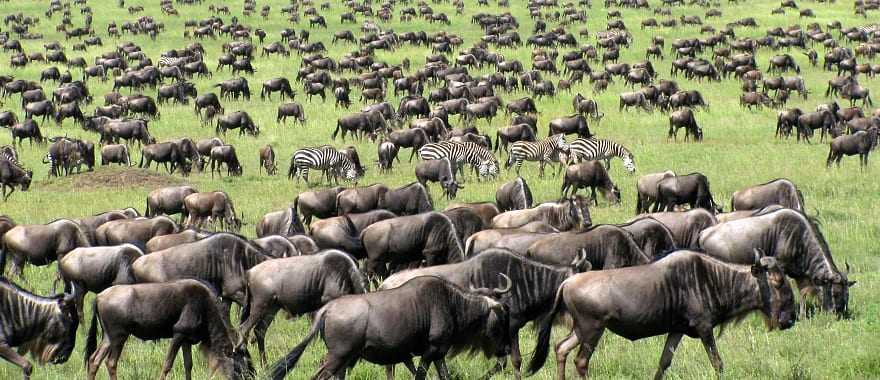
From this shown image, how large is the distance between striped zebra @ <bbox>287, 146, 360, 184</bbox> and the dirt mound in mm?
3286

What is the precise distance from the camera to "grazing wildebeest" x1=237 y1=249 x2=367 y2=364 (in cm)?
1155

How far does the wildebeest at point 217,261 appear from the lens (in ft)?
41.4

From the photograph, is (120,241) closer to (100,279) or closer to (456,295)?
(100,279)

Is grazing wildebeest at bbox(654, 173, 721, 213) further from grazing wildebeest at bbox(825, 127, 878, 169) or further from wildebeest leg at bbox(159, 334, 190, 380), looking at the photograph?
wildebeest leg at bbox(159, 334, 190, 380)

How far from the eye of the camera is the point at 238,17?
64312 millimetres

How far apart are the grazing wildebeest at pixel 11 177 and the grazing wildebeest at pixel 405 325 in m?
19.4

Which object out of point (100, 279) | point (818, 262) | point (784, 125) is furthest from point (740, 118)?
point (100, 279)

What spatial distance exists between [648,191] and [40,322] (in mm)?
13972

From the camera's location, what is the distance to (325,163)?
2753 cm

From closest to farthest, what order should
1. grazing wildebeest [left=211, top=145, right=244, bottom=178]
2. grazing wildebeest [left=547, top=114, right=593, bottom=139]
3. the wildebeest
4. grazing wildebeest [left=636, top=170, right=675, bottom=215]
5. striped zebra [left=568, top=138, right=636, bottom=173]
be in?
the wildebeest
grazing wildebeest [left=636, top=170, right=675, bottom=215]
grazing wildebeest [left=211, top=145, right=244, bottom=178]
striped zebra [left=568, top=138, right=636, bottom=173]
grazing wildebeest [left=547, top=114, right=593, bottom=139]

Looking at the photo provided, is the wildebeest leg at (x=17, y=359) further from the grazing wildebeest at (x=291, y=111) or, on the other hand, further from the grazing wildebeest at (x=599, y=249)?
the grazing wildebeest at (x=291, y=111)

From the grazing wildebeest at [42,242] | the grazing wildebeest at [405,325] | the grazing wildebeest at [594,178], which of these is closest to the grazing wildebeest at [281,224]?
the grazing wildebeest at [42,242]

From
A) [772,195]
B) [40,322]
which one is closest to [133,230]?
[40,322]

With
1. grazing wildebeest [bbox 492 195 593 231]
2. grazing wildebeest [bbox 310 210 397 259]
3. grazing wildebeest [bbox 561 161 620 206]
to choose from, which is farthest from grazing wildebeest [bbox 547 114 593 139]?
grazing wildebeest [bbox 310 210 397 259]
